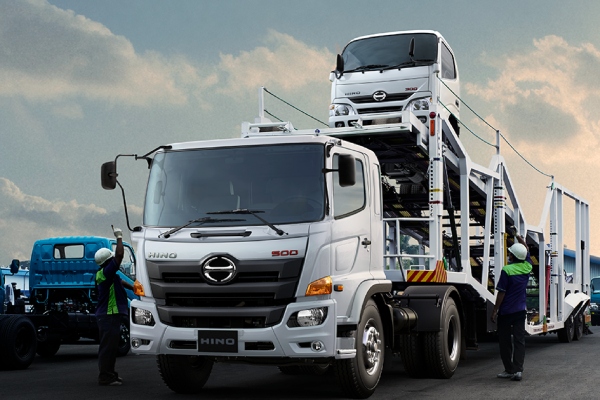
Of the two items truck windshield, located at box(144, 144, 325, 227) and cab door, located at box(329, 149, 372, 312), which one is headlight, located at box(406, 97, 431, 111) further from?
truck windshield, located at box(144, 144, 325, 227)

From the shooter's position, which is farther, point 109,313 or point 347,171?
point 109,313

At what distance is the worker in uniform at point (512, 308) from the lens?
1121cm

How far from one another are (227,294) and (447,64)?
7603mm

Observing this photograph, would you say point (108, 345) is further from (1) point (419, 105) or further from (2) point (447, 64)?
(2) point (447, 64)

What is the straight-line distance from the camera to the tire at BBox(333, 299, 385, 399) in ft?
28.4

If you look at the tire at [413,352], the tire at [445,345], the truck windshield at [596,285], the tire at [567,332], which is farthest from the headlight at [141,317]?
the truck windshield at [596,285]

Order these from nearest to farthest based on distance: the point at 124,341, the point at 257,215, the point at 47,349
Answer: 1. the point at 257,215
2. the point at 124,341
3. the point at 47,349

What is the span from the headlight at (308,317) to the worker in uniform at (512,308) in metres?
3.81

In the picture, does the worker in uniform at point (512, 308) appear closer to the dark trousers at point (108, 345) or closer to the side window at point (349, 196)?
the side window at point (349, 196)

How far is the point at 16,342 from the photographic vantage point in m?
14.1

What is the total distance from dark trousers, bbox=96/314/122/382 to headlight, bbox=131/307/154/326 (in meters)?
2.02

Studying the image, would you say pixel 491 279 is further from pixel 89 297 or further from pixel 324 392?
pixel 89 297

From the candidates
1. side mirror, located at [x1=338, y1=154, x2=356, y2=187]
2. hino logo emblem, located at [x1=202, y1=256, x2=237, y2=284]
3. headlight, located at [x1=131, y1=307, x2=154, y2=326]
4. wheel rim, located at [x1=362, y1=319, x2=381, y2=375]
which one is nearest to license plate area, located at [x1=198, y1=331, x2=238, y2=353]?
hino logo emblem, located at [x1=202, y1=256, x2=237, y2=284]

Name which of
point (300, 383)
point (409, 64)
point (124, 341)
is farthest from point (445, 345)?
point (124, 341)
